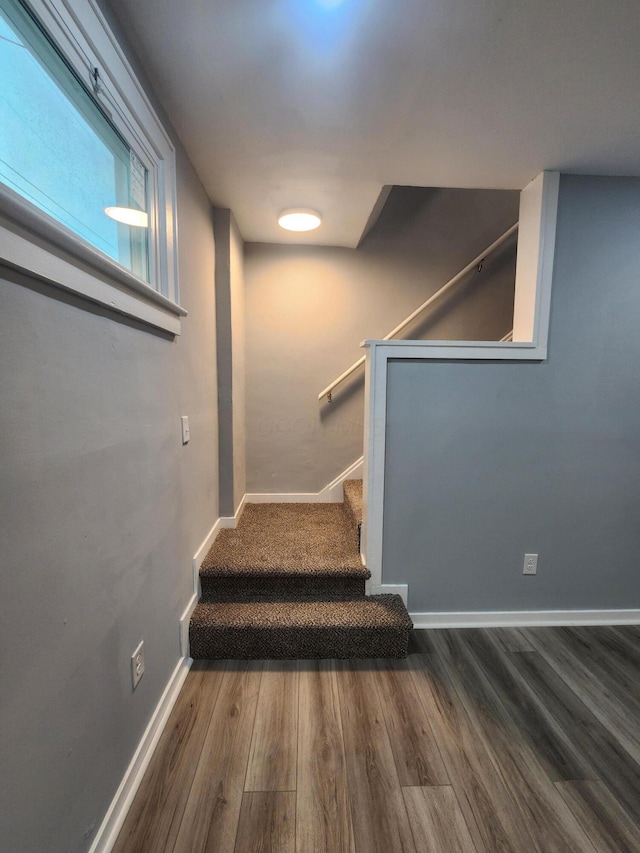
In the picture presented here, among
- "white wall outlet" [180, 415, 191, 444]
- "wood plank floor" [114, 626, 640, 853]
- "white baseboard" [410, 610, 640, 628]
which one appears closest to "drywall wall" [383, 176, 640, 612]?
"white baseboard" [410, 610, 640, 628]

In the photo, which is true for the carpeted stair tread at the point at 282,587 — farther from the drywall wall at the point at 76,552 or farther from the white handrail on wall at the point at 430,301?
the white handrail on wall at the point at 430,301

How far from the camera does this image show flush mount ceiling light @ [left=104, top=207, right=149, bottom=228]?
1.14m

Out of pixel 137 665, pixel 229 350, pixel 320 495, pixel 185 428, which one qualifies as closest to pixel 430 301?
pixel 229 350

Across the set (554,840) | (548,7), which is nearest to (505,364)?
(548,7)

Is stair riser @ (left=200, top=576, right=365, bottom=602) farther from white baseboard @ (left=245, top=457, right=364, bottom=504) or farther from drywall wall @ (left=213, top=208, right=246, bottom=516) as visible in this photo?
white baseboard @ (left=245, top=457, right=364, bottom=504)

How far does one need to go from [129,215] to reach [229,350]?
1.08m

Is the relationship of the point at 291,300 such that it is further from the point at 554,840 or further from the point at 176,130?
the point at 554,840

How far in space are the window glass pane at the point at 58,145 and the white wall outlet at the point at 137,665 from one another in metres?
1.26

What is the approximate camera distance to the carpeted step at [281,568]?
1.87 meters

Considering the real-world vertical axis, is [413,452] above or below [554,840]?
above

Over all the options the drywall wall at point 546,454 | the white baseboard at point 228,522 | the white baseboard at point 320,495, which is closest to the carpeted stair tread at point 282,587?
the drywall wall at point 546,454

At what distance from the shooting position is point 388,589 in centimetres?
193

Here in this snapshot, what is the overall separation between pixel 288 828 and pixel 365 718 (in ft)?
1.47

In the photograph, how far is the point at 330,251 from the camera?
273 cm
